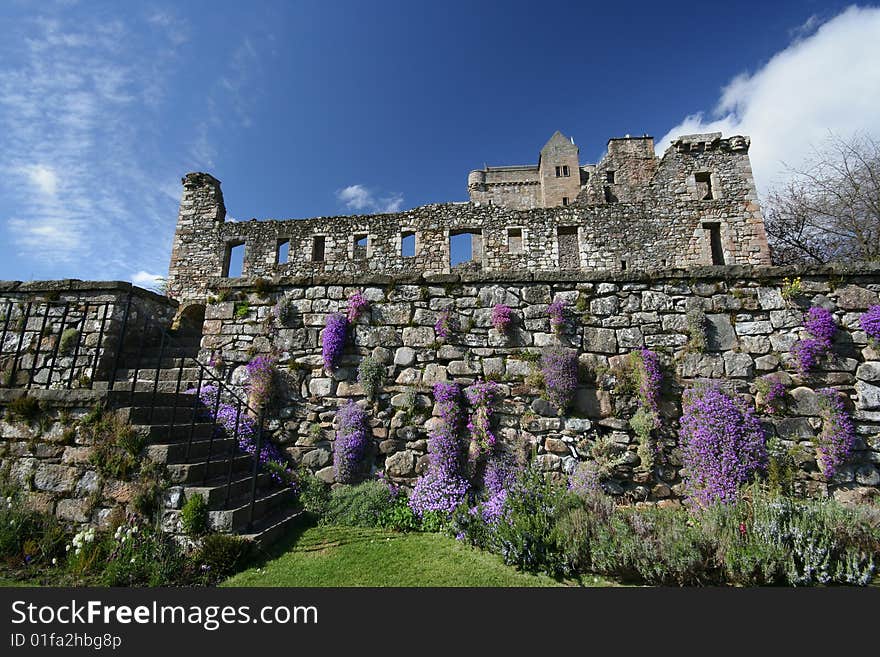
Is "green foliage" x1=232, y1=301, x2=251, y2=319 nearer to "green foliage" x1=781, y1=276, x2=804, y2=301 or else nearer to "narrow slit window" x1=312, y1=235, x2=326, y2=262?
"green foliage" x1=781, y1=276, x2=804, y2=301

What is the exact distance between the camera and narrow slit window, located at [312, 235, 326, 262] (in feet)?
52.0

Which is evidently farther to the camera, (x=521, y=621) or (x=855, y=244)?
(x=855, y=244)

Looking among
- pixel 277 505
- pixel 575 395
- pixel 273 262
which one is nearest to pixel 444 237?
pixel 273 262

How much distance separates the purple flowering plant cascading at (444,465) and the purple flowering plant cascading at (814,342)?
4.67m

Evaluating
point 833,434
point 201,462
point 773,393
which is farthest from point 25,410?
point 833,434

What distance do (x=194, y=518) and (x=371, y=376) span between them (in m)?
2.64

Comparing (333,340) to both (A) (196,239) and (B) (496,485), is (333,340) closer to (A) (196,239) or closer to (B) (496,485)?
(B) (496,485)

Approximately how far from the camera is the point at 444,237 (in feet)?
49.3

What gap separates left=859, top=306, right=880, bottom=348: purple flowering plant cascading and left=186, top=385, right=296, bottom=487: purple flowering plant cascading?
26.9 feet

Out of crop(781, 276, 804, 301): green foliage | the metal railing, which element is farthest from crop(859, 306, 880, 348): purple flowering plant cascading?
the metal railing

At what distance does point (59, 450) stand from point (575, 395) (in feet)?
21.4

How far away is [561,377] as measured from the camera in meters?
5.43

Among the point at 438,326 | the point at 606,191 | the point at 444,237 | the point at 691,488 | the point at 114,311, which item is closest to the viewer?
the point at 691,488

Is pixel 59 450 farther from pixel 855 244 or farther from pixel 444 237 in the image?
pixel 855 244
